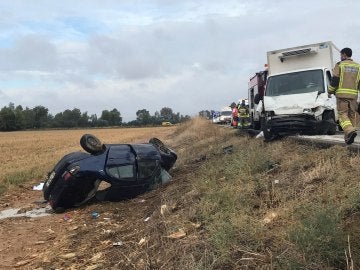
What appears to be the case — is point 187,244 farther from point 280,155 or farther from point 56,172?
point 56,172

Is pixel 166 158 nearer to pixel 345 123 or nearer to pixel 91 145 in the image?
pixel 91 145

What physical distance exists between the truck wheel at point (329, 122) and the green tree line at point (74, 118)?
109759mm

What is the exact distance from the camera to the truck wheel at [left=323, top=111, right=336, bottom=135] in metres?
12.9

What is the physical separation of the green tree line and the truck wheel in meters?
110

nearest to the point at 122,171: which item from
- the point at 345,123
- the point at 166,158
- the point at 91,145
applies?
the point at 91,145

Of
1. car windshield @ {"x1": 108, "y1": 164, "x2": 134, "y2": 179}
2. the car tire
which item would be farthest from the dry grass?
the car tire

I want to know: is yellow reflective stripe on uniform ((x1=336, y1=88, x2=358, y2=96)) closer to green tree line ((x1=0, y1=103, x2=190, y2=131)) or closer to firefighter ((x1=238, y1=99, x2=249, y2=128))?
firefighter ((x1=238, y1=99, x2=249, y2=128))

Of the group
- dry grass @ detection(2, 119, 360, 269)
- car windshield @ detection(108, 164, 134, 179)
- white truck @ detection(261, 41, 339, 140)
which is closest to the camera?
dry grass @ detection(2, 119, 360, 269)

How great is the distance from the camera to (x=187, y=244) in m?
5.59

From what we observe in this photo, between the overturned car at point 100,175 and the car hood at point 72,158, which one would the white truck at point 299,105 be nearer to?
the overturned car at point 100,175

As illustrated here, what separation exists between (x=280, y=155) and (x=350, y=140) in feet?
4.41

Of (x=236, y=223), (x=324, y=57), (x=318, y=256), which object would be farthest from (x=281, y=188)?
(x=324, y=57)

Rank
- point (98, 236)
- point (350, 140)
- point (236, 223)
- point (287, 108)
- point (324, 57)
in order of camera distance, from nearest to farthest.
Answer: point (236, 223), point (98, 236), point (350, 140), point (287, 108), point (324, 57)

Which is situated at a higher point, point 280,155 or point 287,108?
point 287,108
